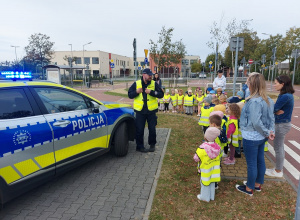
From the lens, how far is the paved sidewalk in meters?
3.05

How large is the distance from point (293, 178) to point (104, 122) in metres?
3.74

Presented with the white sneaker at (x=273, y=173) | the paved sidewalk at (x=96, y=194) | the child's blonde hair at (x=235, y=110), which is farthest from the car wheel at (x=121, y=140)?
the white sneaker at (x=273, y=173)

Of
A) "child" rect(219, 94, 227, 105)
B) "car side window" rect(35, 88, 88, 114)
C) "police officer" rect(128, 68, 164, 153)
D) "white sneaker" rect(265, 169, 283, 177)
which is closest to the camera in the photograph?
"car side window" rect(35, 88, 88, 114)

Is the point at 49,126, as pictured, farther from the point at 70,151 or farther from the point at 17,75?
the point at 17,75

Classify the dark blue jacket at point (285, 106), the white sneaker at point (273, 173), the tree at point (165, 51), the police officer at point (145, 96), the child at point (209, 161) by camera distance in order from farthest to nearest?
the tree at point (165, 51) < the police officer at point (145, 96) < the white sneaker at point (273, 173) < the dark blue jacket at point (285, 106) < the child at point (209, 161)

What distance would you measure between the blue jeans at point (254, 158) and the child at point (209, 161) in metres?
0.47

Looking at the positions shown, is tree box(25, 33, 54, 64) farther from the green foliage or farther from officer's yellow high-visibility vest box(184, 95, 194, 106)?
officer's yellow high-visibility vest box(184, 95, 194, 106)

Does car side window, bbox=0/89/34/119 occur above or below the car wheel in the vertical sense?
above

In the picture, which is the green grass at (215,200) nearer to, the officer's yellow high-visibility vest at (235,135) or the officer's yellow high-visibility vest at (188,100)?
the officer's yellow high-visibility vest at (235,135)

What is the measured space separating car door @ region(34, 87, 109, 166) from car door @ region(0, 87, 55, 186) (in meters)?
0.16

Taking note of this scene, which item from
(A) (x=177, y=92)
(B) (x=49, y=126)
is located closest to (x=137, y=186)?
(B) (x=49, y=126)

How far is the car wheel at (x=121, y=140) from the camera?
472 centimetres

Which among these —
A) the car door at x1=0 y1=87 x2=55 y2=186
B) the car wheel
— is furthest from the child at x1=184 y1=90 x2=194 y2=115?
the car door at x1=0 y1=87 x2=55 y2=186

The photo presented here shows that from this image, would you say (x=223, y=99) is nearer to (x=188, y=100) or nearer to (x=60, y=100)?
(x=188, y=100)
